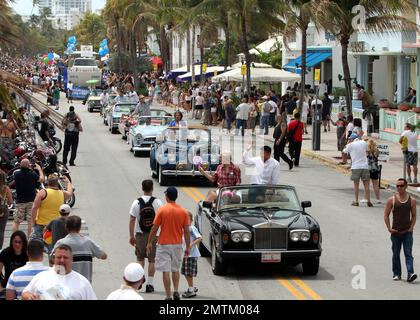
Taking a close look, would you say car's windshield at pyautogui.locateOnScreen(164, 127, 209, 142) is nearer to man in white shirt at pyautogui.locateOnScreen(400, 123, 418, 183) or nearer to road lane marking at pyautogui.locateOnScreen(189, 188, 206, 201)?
road lane marking at pyautogui.locateOnScreen(189, 188, 206, 201)

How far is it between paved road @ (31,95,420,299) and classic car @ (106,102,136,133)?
12.0 metres

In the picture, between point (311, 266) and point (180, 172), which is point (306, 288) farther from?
point (180, 172)

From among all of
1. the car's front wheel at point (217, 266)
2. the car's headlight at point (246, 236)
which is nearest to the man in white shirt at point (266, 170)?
the car's front wheel at point (217, 266)

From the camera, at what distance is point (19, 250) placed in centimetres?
1169

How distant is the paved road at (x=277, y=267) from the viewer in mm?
14491

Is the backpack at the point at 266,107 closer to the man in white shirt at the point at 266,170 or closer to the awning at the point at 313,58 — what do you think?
the awning at the point at 313,58

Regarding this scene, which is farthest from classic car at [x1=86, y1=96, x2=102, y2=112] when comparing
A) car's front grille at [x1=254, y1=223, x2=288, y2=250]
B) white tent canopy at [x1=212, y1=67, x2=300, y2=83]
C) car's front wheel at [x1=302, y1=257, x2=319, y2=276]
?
car's front grille at [x1=254, y1=223, x2=288, y2=250]

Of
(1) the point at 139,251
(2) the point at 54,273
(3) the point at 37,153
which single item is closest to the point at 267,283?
(1) the point at 139,251

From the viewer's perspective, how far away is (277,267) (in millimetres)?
16375

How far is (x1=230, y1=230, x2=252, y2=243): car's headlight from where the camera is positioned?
15109mm

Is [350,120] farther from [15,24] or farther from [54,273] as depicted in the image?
[15,24]

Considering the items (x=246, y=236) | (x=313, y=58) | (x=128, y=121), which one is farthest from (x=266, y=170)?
(x=313, y=58)
